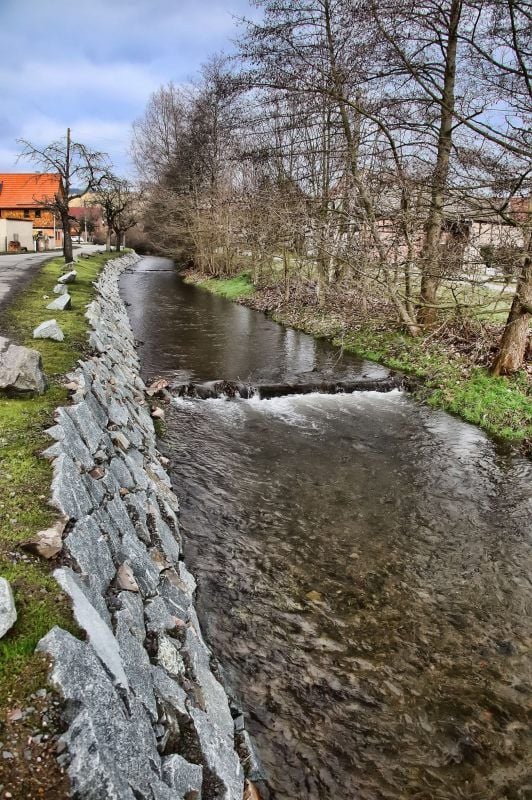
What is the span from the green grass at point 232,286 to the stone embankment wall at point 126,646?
20.4m

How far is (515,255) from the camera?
9.09 metres

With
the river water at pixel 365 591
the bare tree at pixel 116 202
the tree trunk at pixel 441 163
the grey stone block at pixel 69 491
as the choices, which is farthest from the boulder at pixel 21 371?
the bare tree at pixel 116 202

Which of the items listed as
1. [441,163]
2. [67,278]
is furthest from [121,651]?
[67,278]

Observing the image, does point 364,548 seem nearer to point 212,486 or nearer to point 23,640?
point 212,486

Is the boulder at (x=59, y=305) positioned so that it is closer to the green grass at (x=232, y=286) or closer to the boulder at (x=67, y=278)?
the boulder at (x=67, y=278)

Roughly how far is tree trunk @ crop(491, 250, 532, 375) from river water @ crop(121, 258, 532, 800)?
1.91 metres

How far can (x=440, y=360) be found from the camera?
39.8 feet

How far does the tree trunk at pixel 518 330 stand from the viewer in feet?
32.0

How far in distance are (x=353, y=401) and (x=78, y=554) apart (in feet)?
27.1

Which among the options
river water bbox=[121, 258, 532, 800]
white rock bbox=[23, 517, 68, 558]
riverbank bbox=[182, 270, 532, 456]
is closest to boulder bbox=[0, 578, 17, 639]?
white rock bbox=[23, 517, 68, 558]

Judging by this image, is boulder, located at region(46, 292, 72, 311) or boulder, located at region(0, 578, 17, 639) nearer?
boulder, located at region(0, 578, 17, 639)

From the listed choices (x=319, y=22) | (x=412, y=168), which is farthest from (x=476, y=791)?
(x=319, y=22)

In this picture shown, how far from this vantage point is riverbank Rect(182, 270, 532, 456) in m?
9.48

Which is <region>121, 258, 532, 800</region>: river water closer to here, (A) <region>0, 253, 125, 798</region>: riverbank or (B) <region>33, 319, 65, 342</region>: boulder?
(A) <region>0, 253, 125, 798</region>: riverbank
